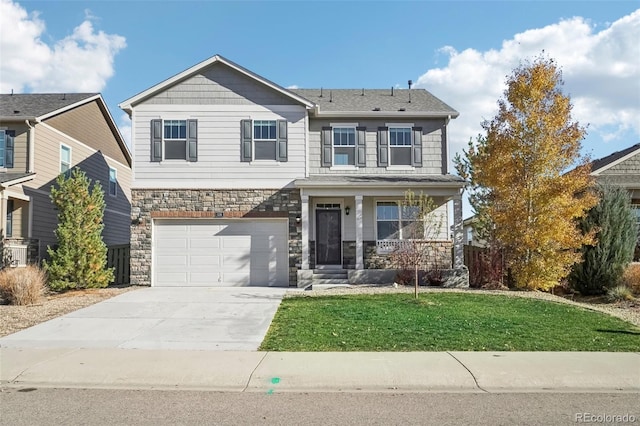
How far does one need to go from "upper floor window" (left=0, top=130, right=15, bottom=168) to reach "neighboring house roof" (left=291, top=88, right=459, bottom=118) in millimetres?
10823

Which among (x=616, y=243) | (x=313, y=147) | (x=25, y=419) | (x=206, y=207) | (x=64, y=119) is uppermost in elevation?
(x=64, y=119)

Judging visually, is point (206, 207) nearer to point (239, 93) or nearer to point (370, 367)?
point (239, 93)

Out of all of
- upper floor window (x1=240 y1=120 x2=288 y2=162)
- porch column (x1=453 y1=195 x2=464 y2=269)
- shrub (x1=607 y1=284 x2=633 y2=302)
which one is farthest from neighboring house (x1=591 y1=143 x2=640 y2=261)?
upper floor window (x1=240 y1=120 x2=288 y2=162)

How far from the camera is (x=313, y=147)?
17.3m

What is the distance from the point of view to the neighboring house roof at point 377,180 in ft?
51.6

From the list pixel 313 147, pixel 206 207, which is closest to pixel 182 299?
pixel 206 207

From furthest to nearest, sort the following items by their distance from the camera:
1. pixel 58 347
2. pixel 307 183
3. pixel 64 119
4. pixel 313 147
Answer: pixel 64 119
pixel 313 147
pixel 307 183
pixel 58 347

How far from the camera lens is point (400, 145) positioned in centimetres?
1747

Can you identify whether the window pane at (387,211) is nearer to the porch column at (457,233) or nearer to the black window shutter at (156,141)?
the porch column at (457,233)

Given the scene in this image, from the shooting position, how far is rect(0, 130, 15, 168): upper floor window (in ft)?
57.0

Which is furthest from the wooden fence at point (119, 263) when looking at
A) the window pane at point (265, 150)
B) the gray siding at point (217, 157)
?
the window pane at point (265, 150)

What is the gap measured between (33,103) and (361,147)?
43.3 feet

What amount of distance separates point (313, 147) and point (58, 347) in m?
11.2

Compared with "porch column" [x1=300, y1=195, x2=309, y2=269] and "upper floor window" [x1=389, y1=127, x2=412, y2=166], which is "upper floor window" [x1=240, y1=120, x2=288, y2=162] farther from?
"upper floor window" [x1=389, y1=127, x2=412, y2=166]
